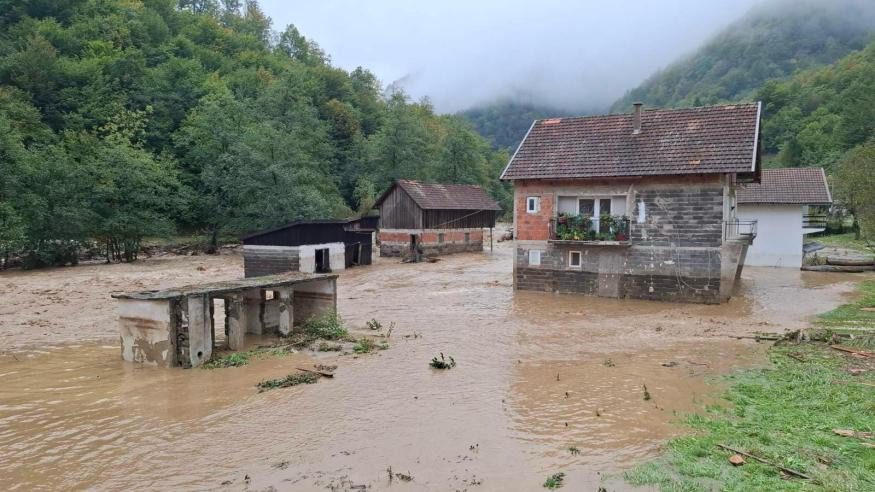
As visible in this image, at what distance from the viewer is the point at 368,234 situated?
113 feet

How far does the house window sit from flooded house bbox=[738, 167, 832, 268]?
12.5 m

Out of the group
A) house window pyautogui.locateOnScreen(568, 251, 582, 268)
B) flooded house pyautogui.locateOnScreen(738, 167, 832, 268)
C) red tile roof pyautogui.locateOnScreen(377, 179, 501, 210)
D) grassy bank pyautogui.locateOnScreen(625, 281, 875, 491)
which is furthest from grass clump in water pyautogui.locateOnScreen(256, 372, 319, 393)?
red tile roof pyautogui.locateOnScreen(377, 179, 501, 210)

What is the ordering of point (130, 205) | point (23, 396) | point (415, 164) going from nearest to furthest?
1. point (23, 396)
2. point (130, 205)
3. point (415, 164)

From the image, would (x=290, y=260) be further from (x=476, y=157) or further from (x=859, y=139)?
(x=859, y=139)

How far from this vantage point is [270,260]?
2750cm

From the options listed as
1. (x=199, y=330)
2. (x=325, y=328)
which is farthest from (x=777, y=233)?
(x=199, y=330)

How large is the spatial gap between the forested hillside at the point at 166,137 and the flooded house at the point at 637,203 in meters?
21.5

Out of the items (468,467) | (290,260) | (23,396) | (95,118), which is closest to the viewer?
(468,467)

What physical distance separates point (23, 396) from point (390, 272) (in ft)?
70.9

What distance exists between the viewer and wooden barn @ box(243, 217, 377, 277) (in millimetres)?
27469

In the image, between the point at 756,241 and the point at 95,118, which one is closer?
the point at 756,241

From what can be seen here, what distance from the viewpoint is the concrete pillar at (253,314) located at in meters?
16.1

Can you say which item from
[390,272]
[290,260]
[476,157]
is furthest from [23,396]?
[476,157]

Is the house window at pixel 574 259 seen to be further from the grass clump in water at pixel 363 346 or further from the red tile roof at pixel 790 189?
the red tile roof at pixel 790 189
